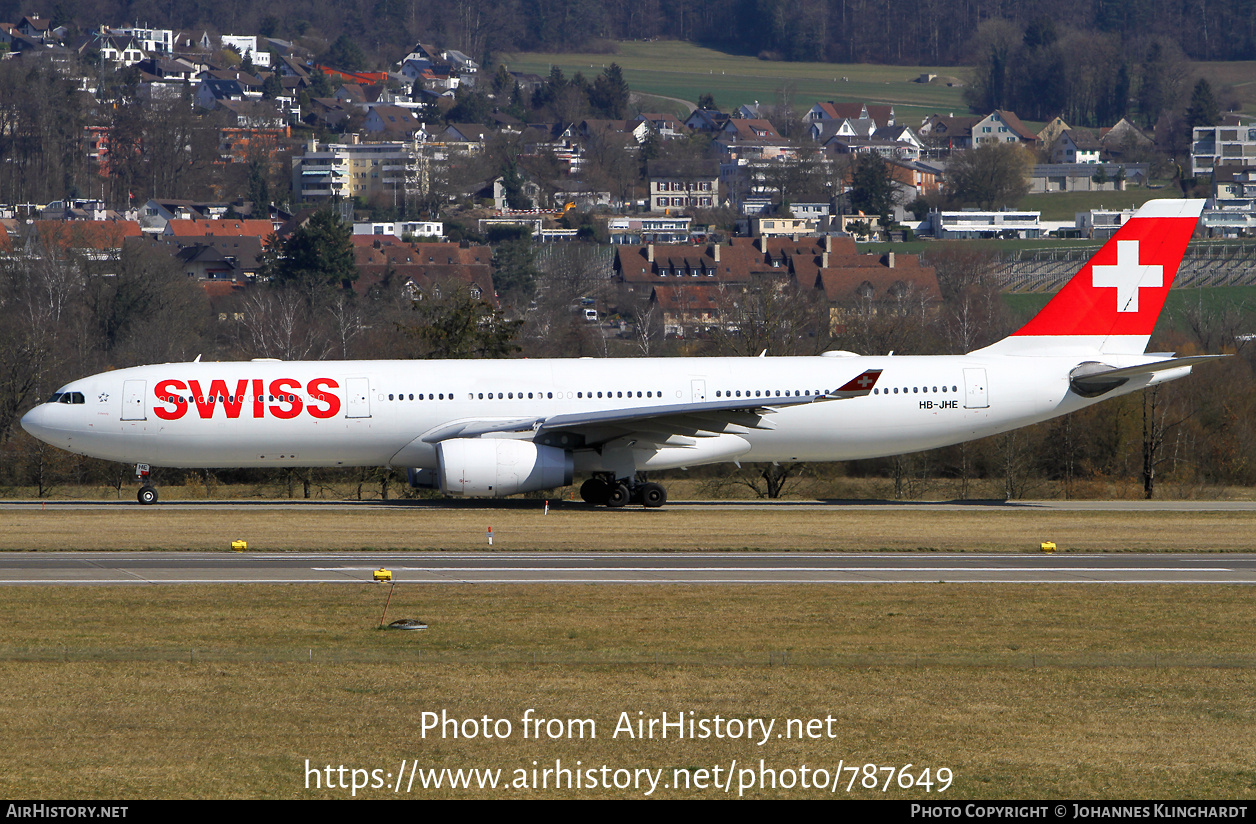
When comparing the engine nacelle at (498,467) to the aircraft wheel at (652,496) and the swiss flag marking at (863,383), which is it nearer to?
the aircraft wheel at (652,496)

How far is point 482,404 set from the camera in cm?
3362

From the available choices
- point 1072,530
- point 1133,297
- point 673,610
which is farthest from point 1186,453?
point 673,610

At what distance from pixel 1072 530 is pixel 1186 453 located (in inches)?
894

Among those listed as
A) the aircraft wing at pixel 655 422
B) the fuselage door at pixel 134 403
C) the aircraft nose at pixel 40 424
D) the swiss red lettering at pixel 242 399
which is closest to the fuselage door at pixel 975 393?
the aircraft wing at pixel 655 422

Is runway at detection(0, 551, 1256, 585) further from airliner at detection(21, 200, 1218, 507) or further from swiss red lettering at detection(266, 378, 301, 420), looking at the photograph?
swiss red lettering at detection(266, 378, 301, 420)

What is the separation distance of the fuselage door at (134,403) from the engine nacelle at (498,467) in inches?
274

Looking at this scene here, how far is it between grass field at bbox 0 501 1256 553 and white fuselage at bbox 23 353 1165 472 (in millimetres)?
1485

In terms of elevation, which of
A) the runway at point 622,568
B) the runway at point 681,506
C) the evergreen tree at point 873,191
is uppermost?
the evergreen tree at point 873,191

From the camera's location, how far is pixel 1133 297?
35.9 meters

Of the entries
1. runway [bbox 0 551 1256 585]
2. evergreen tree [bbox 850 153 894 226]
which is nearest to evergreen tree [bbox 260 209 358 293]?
runway [bbox 0 551 1256 585]

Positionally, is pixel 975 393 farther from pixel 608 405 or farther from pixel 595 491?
pixel 595 491

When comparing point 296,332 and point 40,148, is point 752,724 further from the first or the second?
point 40,148

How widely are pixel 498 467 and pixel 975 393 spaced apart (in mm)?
11823

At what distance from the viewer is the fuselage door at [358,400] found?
109ft
